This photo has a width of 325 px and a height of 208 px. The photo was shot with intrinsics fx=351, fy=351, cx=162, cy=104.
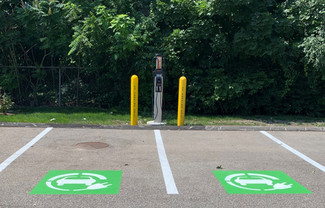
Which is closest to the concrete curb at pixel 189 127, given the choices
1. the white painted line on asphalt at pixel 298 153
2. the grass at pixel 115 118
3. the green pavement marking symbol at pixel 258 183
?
the grass at pixel 115 118

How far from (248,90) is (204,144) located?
454 cm

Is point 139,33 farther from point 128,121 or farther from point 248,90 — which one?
point 248,90

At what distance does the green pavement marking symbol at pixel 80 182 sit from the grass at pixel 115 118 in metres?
4.14

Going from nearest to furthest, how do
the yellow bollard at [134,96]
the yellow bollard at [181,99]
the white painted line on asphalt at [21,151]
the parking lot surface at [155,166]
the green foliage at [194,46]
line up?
1. the parking lot surface at [155,166]
2. the white painted line on asphalt at [21,151]
3. the yellow bollard at [134,96]
4. the yellow bollard at [181,99]
5. the green foliage at [194,46]

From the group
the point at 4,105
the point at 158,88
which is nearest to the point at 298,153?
the point at 158,88

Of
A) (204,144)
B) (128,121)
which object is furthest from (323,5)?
(128,121)

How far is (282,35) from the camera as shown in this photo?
37.0 feet

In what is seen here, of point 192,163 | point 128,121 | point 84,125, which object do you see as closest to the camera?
point 192,163

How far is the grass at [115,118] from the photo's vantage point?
1009cm

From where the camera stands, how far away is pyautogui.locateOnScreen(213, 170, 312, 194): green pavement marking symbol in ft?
17.0

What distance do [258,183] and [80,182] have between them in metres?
2.77

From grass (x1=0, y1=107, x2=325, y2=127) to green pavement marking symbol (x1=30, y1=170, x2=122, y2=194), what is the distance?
4.14 metres

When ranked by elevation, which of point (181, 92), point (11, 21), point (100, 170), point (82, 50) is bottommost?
point (100, 170)

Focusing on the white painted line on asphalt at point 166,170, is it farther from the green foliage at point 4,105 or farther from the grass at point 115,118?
the green foliage at point 4,105
